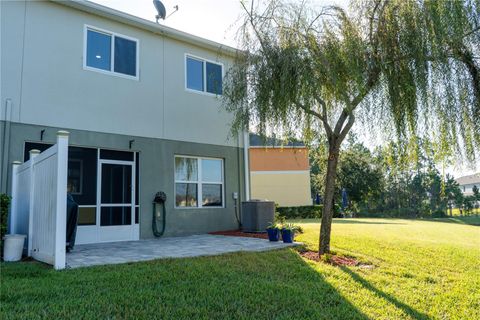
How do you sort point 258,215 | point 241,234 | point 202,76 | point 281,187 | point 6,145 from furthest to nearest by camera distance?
point 281,187, point 202,76, point 258,215, point 241,234, point 6,145

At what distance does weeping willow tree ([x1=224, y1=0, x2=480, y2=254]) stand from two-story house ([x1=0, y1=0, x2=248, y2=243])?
8.49 feet

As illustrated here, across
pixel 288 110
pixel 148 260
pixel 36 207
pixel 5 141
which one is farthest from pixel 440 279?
pixel 5 141

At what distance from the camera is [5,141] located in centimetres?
794

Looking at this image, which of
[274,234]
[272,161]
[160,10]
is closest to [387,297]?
[274,234]

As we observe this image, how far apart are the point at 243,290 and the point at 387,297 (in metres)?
1.93

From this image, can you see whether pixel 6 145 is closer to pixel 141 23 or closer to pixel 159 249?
pixel 159 249

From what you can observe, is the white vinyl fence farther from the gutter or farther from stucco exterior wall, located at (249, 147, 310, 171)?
stucco exterior wall, located at (249, 147, 310, 171)

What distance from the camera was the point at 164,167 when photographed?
10562mm

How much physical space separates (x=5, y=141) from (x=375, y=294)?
7.69 meters

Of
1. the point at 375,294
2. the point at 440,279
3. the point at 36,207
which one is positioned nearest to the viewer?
the point at 375,294

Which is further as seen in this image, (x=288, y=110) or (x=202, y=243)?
(x=202, y=243)

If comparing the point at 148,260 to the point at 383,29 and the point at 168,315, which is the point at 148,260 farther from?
the point at 383,29

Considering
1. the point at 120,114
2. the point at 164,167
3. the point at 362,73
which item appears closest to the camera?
the point at 362,73

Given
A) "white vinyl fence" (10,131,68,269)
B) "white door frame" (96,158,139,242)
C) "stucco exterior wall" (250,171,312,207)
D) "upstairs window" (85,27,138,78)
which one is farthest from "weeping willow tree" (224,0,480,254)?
"stucco exterior wall" (250,171,312,207)
